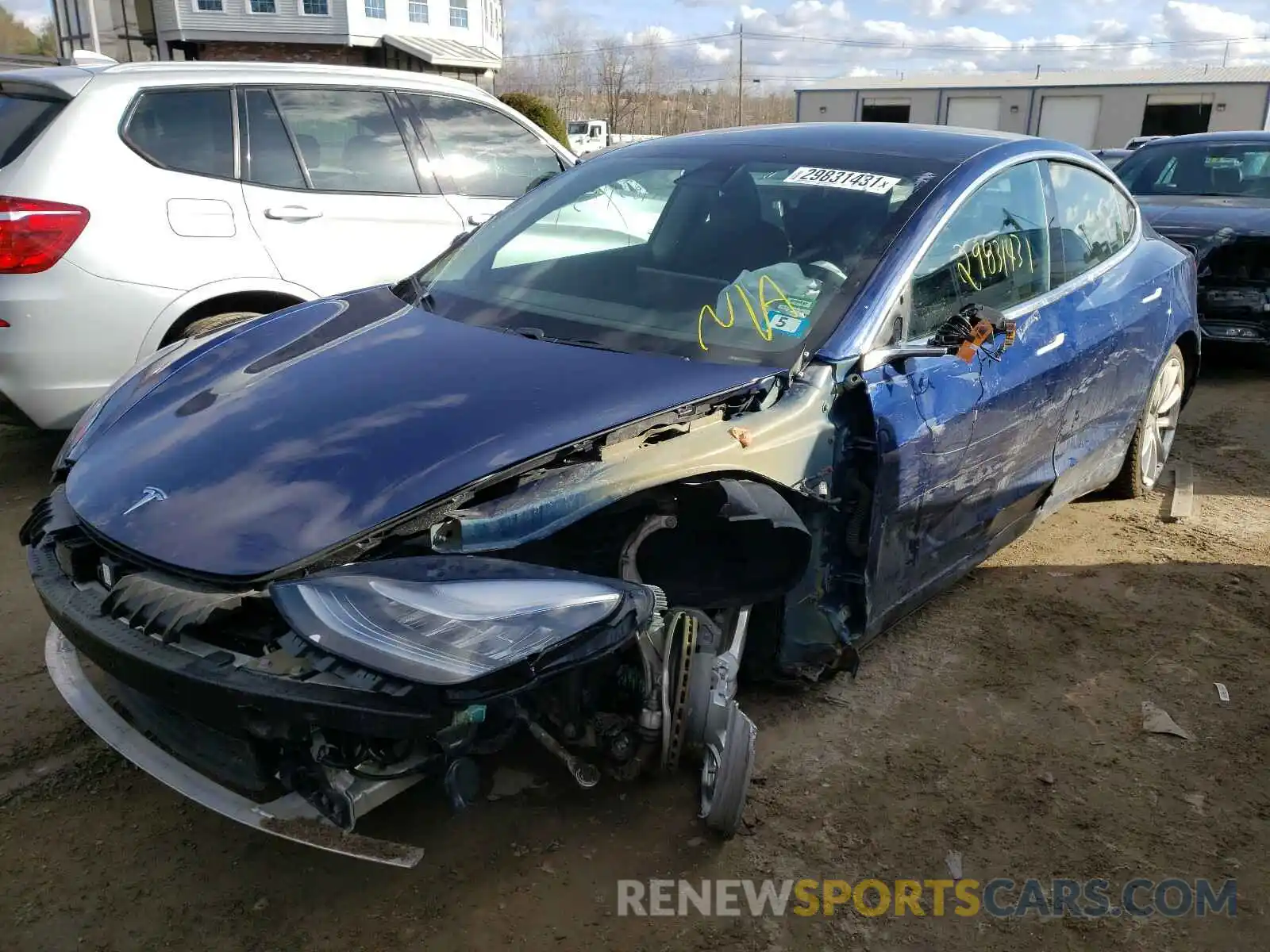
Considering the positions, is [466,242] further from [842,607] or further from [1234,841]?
[1234,841]

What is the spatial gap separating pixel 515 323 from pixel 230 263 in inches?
83.2

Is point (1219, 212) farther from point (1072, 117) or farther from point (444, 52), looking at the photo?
point (1072, 117)

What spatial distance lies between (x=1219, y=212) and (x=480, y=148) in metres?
5.32

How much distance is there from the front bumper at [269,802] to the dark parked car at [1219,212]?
6.64 meters

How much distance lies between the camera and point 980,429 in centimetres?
304

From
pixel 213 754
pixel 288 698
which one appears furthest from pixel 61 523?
pixel 288 698

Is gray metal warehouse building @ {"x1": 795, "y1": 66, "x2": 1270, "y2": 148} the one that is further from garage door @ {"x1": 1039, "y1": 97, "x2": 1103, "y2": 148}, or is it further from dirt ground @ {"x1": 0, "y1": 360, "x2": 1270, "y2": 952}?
dirt ground @ {"x1": 0, "y1": 360, "x2": 1270, "y2": 952}

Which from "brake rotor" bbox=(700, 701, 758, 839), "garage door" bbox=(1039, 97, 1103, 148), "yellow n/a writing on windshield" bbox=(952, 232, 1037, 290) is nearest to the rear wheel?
"yellow n/a writing on windshield" bbox=(952, 232, 1037, 290)

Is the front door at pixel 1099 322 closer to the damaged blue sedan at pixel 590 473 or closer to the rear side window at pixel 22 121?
the damaged blue sedan at pixel 590 473

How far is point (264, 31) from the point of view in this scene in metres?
29.5

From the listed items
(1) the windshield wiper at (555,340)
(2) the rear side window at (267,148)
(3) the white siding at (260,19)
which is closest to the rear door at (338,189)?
(2) the rear side window at (267,148)

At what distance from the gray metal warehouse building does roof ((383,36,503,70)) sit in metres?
11.7

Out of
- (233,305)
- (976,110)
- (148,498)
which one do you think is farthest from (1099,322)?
(976,110)

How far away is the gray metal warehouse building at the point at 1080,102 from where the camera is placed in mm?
38344
